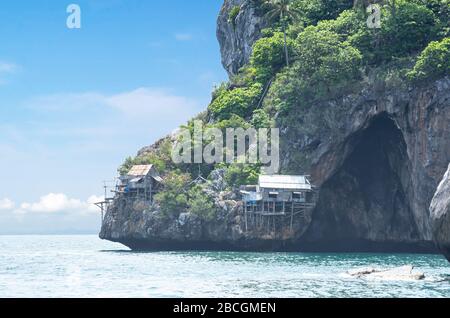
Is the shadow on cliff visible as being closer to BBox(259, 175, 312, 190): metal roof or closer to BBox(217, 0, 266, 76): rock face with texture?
BBox(259, 175, 312, 190): metal roof

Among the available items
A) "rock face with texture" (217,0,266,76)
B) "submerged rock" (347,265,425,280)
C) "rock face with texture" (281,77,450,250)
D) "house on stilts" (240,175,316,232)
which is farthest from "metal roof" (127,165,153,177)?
"submerged rock" (347,265,425,280)

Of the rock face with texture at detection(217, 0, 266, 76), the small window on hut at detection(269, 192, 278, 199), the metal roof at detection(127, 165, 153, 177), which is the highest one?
the rock face with texture at detection(217, 0, 266, 76)

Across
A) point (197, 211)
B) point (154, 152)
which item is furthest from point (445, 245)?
point (154, 152)

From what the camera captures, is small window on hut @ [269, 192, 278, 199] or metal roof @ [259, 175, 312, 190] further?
small window on hut @ [269, 192, 278, 199]

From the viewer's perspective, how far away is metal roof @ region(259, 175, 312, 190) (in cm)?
6303

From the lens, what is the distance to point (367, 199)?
67562mm

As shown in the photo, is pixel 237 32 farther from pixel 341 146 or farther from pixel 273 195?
pixel 273 195

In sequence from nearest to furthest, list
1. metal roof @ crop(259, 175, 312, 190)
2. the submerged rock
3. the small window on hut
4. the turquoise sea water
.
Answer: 1. the turquoise sea water
2. the submerged rock
3. metal roof @ crop(259, 175, 312, 190)
4. the small window on hut

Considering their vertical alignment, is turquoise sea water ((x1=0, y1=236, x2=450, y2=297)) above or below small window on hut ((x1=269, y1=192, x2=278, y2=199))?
below

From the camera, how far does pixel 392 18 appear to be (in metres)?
63.8

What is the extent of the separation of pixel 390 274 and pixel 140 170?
3939cm

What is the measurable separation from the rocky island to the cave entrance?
91 millimetres
